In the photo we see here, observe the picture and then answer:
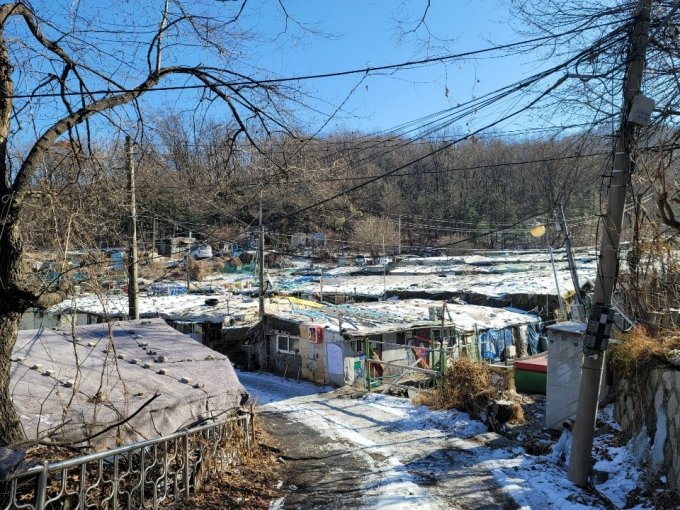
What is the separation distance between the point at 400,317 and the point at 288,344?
475 centimetres

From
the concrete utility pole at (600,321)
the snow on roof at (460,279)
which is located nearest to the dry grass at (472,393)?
the concrete utility pole at (600,321)

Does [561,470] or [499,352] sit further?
[499,352]

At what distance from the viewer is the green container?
1612 cm

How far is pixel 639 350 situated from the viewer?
27.3 ft

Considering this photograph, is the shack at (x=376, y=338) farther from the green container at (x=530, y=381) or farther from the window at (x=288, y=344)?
the green container at (x=530, y=381)

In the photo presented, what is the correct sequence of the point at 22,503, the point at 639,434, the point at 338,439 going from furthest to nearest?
the point at 338,439 → the point at 639,434 → the point at 22,503

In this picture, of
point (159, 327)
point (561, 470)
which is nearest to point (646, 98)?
point (561, 470)

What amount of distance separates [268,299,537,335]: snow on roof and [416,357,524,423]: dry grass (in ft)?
22.2

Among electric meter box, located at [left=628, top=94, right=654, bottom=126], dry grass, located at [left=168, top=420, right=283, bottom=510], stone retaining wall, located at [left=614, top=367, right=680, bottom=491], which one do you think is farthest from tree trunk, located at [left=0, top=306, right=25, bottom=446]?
electric meter box, located at [left=628, top=94, right=654, bottom=126]

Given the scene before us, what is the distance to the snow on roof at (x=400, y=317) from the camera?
20.5m

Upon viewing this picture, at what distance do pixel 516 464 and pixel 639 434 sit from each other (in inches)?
75.6

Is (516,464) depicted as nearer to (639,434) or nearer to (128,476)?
(639,434)

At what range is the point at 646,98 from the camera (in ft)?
22.1

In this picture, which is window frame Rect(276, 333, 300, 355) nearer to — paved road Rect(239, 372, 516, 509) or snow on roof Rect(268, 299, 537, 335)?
snow on roof Rect(268, 299, 537, 335)
